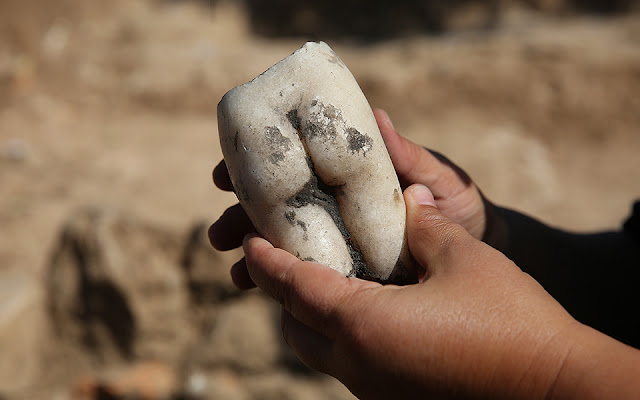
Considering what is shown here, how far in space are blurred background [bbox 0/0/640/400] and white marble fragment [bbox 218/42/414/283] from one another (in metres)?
1.14

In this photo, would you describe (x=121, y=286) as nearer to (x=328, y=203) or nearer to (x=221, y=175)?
(x=221, y=175)

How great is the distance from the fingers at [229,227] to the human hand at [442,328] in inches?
19.0

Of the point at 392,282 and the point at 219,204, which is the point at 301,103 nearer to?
the point at 392,282

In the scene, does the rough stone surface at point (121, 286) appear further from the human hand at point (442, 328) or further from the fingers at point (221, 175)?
the human hand at point (442, 328)

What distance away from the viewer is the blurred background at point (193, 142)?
2549 mm

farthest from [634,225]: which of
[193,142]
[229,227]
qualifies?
[193,142]

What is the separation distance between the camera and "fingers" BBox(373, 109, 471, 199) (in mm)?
1421

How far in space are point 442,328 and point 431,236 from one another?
292 millimetres

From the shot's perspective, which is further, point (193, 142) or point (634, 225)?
point (193, 142)

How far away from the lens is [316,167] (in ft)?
3.96

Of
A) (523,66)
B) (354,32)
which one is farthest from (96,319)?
(354,32)

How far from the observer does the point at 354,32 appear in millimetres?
6164

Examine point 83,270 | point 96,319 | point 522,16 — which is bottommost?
point 96,319

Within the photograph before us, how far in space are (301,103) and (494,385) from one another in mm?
737
